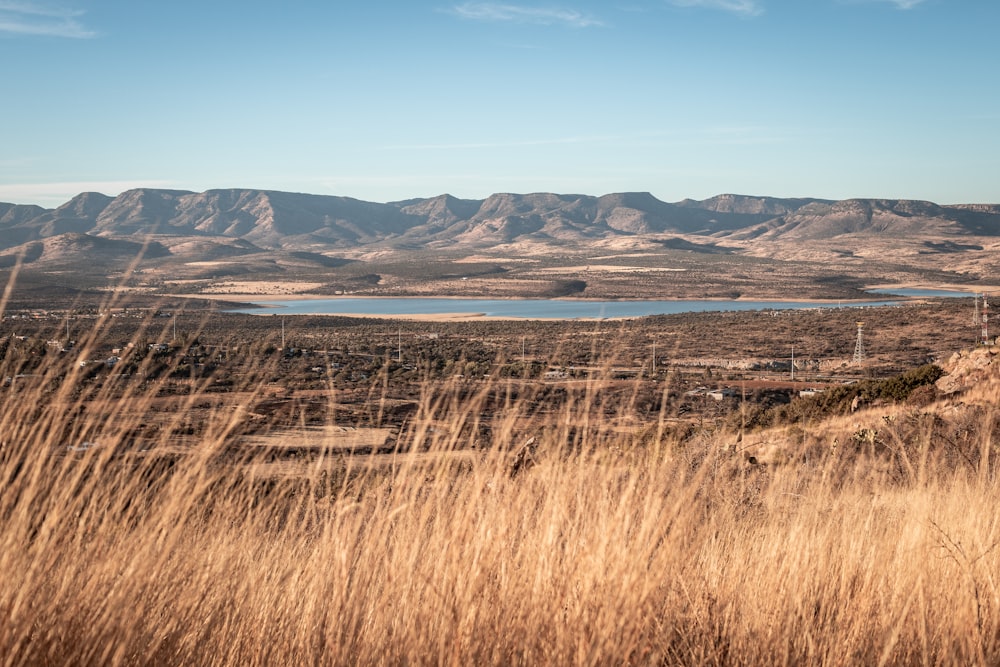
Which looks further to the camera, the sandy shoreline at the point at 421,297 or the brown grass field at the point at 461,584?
the sandy shoreline at the point at 421,297

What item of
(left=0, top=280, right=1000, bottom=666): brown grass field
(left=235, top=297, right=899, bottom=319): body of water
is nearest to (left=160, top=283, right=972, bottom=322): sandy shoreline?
(left=235, top=297, right=899, bottom=319): body of water

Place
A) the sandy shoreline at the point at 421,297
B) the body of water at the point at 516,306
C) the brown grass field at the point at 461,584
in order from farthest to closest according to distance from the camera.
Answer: the body of water at the point at 516,306, the sandy shoreline at the point at 421,297, the brown grass field at the point at 461,584

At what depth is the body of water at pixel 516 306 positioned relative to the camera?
83.2 metres

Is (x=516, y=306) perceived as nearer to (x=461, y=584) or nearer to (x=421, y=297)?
(x=421, y=297)

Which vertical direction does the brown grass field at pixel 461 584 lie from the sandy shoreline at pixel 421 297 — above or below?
above

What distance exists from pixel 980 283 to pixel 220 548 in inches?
5462

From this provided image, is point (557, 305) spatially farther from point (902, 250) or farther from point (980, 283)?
point (902, 250)

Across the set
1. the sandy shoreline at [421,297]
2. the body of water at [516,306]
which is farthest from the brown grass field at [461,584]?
→ the body of water at [516,306]

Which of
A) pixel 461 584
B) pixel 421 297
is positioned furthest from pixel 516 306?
pixel 461 584

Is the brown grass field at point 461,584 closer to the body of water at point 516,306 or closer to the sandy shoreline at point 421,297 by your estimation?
the sandy shoreline at point 421,297

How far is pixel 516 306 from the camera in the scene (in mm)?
97875

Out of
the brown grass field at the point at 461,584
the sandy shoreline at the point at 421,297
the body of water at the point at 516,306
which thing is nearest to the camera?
the brown grass field at the point at 461,584

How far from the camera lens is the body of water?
8325cm

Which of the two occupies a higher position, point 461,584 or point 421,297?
point 461,584
